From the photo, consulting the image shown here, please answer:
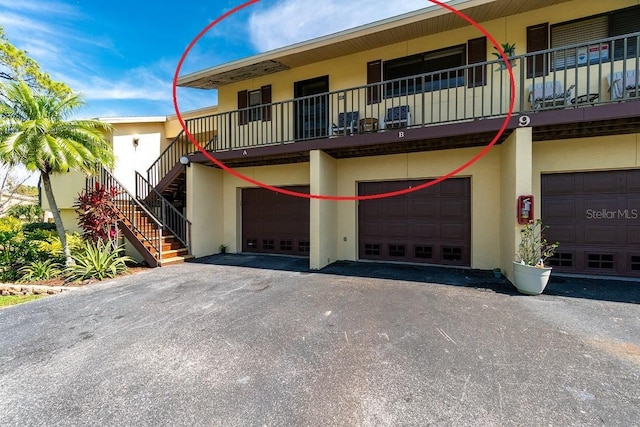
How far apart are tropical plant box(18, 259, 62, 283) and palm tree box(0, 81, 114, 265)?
45 cm

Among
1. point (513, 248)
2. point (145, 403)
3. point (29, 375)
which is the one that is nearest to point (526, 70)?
point (513, 248)

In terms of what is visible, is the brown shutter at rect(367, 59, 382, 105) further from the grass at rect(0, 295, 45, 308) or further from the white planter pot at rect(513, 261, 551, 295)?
the grass at rect(0, 295, 45, 308)

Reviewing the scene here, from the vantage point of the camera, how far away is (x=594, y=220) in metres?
6.24

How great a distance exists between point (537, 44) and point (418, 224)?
4.96 metres

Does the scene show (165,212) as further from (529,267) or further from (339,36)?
(529,267)

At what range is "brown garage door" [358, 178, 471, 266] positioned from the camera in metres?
7.39

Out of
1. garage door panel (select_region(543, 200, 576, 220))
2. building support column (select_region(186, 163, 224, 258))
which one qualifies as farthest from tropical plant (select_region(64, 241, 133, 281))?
garage door panel (select_region(543, 200, 576, 220))

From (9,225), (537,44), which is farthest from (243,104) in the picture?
(9,225)

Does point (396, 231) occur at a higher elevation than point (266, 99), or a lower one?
lower

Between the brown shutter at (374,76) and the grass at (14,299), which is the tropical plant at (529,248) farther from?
the grass at (14,299)

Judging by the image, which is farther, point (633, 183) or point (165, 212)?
point (165, 212)

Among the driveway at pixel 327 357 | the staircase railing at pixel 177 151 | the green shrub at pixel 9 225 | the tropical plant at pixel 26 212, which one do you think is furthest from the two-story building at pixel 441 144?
the tropical plant at pixel 26 212

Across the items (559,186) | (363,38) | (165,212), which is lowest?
(165,212)

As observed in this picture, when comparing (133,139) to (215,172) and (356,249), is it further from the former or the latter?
(356,249)
